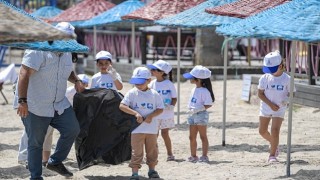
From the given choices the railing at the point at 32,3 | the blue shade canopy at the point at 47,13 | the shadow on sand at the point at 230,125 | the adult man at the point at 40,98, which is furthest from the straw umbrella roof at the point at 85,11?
the adult man at the point at 40,98

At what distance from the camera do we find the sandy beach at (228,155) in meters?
9.12

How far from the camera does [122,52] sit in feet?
78.8

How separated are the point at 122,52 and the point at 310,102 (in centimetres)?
1011

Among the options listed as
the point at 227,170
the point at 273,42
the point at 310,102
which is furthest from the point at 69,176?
the point at 273,42

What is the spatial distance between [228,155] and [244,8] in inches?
71.9

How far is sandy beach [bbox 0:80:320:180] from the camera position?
29.9 ft

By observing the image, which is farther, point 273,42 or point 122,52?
point 122,52

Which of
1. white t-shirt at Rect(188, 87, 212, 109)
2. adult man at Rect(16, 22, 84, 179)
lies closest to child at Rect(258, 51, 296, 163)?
white t-shirt at Rect(188, 87, 212, 109)

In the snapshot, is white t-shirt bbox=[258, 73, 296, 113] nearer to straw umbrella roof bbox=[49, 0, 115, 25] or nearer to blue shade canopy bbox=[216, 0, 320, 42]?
blue shade canopy bbox=[216, 0, 320, 42]

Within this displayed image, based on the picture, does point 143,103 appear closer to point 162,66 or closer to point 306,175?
point 162,66

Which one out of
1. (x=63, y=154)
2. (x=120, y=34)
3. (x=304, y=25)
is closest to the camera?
(x=304, y=25)

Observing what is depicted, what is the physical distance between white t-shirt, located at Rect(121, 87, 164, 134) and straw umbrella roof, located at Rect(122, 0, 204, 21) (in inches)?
197

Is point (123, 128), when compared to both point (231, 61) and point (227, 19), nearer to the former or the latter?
point (227, 19)

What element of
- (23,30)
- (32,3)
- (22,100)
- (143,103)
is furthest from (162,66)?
(32,3)
